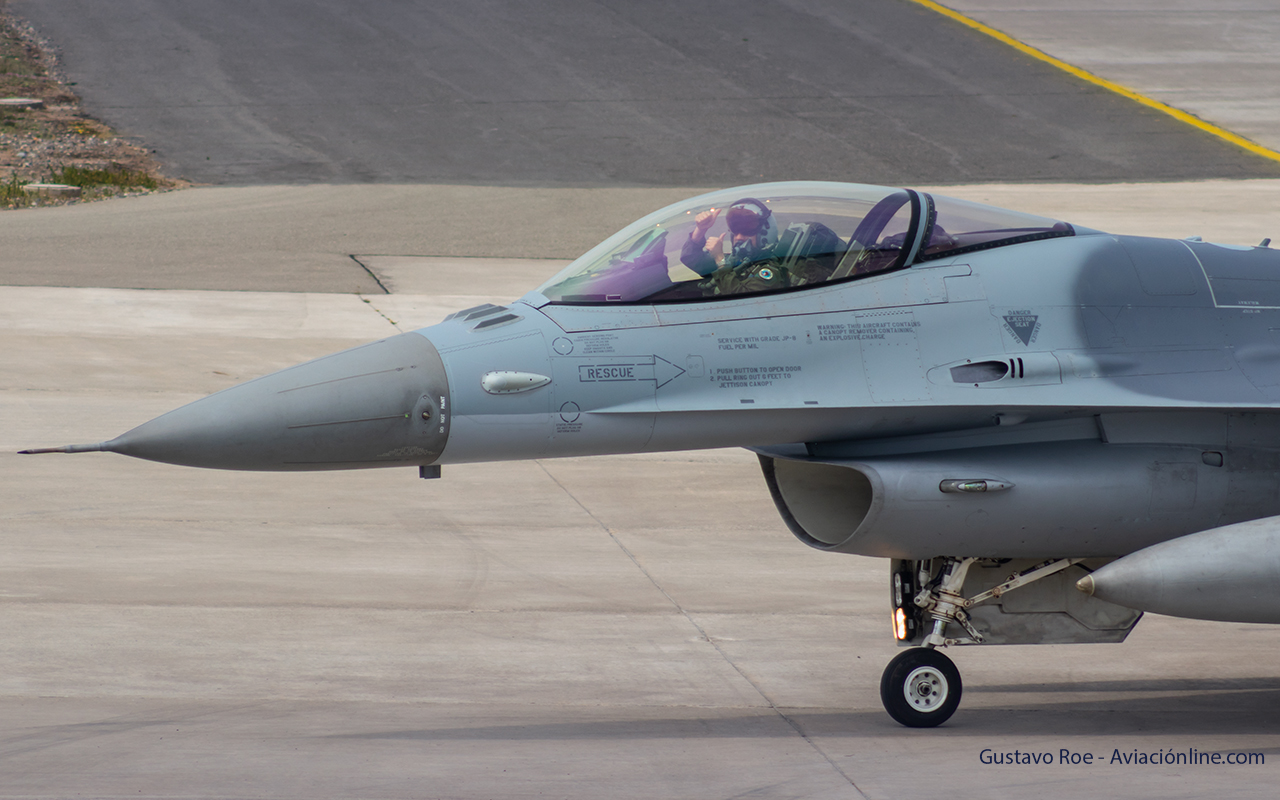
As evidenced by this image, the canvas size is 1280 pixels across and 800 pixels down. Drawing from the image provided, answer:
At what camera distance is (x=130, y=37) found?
2770cm

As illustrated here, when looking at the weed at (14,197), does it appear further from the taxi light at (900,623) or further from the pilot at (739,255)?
the taxi light at (900,623)

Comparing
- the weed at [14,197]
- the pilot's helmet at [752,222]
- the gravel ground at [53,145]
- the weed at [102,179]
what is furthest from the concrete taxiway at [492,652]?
the gravel ground at [53,145]

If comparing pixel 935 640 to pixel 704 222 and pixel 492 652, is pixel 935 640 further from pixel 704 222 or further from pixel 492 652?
→ pixel 492 652

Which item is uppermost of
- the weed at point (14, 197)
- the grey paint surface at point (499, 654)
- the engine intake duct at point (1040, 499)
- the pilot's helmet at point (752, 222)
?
the weed at point (14, 197)

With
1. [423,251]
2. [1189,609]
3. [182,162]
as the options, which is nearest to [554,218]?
[423,251]

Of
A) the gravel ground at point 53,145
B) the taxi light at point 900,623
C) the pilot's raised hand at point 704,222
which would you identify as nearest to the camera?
the pilot's raised hand at point 704,222

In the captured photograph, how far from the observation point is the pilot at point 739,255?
6930 millimetres

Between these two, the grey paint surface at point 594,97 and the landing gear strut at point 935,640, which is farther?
the grey paint surface at point 594,97

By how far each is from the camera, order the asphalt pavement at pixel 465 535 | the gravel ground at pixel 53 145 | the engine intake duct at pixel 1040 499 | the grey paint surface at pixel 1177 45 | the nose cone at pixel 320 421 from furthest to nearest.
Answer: the grey paint surface at pixel 1177 45
the gravel ground at pixel 53 145
the engine intake duct at pixel 1040 499
the asphalt pavement at pixel 465 535
the nose cone at pixel 320 421

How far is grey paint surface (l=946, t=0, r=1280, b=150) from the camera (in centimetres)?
2664

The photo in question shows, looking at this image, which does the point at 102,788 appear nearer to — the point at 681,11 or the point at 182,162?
the point at 182,162

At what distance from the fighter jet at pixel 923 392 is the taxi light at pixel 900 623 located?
0.02 m

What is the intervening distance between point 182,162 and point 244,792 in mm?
18323

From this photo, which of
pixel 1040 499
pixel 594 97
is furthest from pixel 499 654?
pixel 594 97
